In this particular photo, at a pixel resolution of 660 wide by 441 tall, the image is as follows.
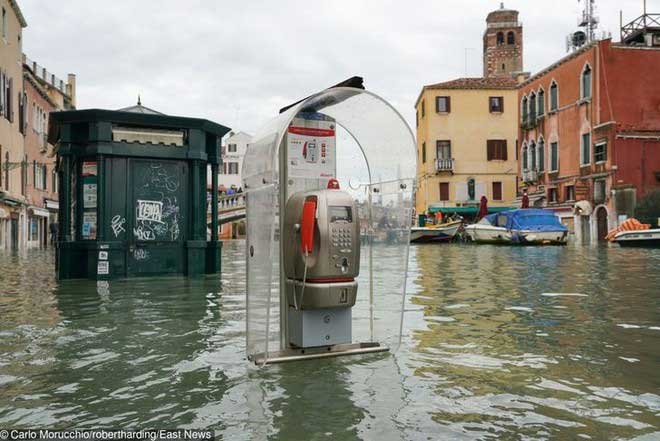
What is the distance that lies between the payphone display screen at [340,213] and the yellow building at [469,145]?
160 ft

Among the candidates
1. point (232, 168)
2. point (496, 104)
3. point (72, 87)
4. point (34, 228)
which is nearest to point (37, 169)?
point (34, 228)

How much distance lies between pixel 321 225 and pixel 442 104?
166ft

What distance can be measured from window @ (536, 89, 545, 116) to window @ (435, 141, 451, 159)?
10.9 meters

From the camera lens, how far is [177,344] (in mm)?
6055

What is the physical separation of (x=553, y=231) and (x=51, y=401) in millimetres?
31087

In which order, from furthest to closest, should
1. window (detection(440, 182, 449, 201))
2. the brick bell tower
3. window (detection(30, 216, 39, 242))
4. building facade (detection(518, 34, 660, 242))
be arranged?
the brick bell tower < window (detection(440, 182, 449, 201)) < window (detection(30, 216, 39, 242)) < building facade (detection(518, 34, 660, 242))

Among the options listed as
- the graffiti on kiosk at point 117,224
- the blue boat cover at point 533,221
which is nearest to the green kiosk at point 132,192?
the graffiti on kiosk at point 117,224

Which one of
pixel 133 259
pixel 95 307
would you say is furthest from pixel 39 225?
pixel 95 307

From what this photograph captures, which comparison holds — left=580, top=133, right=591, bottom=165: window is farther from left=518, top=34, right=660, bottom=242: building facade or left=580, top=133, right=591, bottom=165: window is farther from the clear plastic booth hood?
the clear plastic booth hood

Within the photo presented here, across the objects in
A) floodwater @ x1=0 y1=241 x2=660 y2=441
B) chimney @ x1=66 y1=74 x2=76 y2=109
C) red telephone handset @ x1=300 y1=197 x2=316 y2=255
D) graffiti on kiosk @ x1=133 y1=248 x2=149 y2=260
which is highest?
chimney @ x1=66 y1=74 x2=76 y2=109

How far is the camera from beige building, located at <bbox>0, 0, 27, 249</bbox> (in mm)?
32375

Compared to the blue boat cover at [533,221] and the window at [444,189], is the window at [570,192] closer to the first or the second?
the blue boat cover at [533,221]

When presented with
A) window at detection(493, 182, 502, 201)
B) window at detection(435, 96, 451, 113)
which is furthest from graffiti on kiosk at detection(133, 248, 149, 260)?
window at detection(493, 182, 502, 201)

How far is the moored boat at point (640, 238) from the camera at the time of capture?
91.2ft
